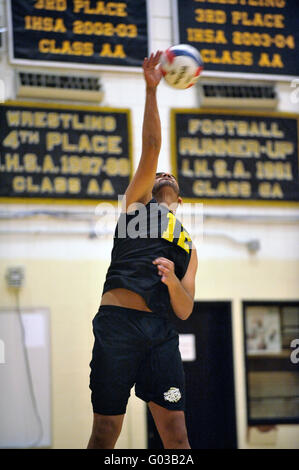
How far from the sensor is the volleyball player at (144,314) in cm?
A: 345

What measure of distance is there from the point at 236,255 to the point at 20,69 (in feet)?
9.29

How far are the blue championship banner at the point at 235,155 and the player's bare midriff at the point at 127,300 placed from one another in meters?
3.94

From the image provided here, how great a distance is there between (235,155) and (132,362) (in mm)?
4527

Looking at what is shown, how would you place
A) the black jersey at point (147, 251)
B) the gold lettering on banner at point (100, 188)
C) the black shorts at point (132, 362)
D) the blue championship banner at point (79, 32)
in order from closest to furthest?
the black shorts at point (132, 362)
the black jersey at point (147, 251)
the blue championship banner at point (79, 32)
the gold lettering on banner at point (100, 188)

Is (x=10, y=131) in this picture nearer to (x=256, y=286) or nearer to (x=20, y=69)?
(x=20, y=69)

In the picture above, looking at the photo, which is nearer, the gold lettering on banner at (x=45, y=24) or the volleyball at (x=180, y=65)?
the volleyball at (x=180, y=65)

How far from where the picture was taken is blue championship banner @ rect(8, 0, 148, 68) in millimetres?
7031

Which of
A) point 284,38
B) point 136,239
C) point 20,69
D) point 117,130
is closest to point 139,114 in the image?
point 117,130

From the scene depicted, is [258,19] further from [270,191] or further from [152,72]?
[152,72]

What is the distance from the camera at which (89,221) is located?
7.21 meters

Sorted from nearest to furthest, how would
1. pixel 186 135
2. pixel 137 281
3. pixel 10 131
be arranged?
pixel 137 281, pixel 10 131, pixel 186 135

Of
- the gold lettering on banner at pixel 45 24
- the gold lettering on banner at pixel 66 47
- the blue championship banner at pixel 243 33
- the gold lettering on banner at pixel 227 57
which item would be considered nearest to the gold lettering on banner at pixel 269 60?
the blue championship banner at pixel 243 33

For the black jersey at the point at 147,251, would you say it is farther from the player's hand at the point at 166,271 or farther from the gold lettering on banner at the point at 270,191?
the gold lettering on banner at the point at 270,191

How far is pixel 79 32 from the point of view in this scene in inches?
283
